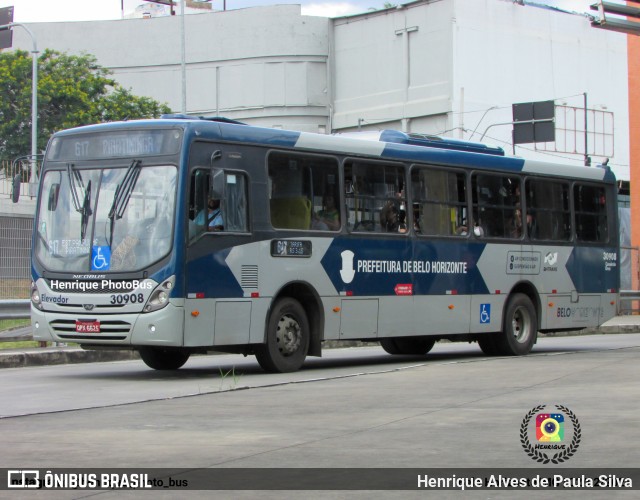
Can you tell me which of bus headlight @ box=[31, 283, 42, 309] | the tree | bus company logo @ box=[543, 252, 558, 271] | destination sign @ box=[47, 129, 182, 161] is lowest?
bus headlight @ box=[31, 283, 42, 309]

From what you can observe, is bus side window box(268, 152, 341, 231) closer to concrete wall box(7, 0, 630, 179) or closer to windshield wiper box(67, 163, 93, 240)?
windshield wiper box(67, 163, 93, 240)

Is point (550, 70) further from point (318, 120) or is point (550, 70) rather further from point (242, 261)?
point (242, 261)

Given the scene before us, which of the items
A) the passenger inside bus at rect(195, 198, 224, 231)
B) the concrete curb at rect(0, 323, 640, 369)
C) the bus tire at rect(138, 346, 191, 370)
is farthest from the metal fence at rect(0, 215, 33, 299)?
the passenger inside bus at rect(195, 198, 224, 231)

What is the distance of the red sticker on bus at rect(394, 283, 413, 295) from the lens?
18.2 meters

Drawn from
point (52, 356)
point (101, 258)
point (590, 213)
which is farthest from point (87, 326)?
point (590, 213)

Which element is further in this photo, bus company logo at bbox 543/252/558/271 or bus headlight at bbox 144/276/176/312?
bus company logo at bbox 543/252/558/271

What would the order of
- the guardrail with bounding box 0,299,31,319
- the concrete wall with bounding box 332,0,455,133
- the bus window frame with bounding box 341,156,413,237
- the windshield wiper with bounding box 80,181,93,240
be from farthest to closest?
the concrete wall with bounding box 332,0,455,133
the guardrail with bounding box 0,299,31,319
the bus window frame with bounding box 341,156,413,237
the windshield wiper with bounding box 80,181,93,240

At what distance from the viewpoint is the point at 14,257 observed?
79.0ft

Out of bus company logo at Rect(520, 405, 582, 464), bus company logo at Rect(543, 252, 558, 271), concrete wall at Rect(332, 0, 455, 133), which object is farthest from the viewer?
concrete wall at Rect(332, 0, 455, 133)

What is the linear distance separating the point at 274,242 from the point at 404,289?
9.79 feet

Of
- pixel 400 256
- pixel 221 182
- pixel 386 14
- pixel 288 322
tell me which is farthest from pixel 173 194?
pixel 386 14

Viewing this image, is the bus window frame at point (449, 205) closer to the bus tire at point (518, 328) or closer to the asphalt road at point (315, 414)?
the bus tire at point (518, 328)

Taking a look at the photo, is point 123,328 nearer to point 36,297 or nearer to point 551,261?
point 36,297

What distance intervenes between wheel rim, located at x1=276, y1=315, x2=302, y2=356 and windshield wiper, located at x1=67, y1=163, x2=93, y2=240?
2.81 metres
